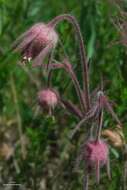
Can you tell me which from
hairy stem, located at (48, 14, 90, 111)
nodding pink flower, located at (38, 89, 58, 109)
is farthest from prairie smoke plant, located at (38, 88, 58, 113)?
hairy stem, located at (48, 14, 90, 111)

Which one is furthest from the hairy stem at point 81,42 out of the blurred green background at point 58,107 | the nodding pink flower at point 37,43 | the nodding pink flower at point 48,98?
the blurred green background at point 58,107

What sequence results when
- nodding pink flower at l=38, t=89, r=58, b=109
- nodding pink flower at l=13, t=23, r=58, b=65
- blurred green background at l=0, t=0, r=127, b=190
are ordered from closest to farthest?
1. nodding pink flower at l=13, t=23, r=58, b=65
2. nodding pink flower at l=38, t=89, r=58, b=109
3. blurred green background at l=0, t=0, r=127, b=190

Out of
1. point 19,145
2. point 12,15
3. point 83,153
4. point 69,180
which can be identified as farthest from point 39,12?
point 83,153

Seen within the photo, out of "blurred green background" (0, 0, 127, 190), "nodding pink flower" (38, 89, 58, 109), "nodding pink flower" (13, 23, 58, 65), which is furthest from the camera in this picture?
"blurred green background" (0, 0, 127, 190)

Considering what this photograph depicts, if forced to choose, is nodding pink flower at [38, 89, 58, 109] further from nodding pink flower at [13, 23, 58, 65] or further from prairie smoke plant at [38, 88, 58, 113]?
nodding pink flower at [13, 23, 58, 65]

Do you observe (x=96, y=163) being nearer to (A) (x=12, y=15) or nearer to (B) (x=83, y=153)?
(B) (x=83, y=153)

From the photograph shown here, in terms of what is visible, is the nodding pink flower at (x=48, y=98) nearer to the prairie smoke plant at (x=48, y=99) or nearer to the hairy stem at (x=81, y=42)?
the prairie smoke plant at (x=48, y=99)

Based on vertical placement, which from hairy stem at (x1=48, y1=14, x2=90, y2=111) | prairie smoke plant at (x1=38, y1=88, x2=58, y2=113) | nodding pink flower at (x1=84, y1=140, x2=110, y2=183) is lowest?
nodding pink flower at (x1=84, y1=140, x2=110, y2=183)

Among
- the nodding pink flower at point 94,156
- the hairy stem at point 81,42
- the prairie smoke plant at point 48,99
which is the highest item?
the hairy stem at point 81,42
